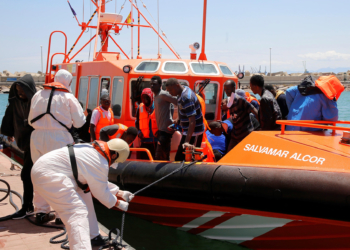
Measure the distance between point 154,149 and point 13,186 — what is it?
7.13 ft

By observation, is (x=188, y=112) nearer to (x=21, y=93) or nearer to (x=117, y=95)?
(x=117, y=95)

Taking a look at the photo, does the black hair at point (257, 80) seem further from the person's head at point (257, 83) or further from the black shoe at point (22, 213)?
the black shoe at point (22, 213)

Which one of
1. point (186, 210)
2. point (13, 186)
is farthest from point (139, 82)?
point (13, 186)

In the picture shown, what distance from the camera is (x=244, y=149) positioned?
13.3 ft

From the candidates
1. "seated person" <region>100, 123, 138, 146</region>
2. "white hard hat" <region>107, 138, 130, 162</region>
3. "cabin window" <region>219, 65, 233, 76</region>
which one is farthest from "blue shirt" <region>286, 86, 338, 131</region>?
"white hard hat" <region>107, 138, 130, 162</region>

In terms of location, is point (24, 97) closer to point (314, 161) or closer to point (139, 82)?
point (139, 82)

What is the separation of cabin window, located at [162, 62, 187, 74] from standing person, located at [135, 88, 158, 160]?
58cm

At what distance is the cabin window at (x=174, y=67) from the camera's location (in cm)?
554

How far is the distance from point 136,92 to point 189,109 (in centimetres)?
142

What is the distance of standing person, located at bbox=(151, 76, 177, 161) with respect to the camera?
15.7 ft

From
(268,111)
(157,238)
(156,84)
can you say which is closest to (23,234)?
(157,238)

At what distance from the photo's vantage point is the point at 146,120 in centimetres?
517

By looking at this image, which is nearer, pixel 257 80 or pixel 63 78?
pixel 63 78

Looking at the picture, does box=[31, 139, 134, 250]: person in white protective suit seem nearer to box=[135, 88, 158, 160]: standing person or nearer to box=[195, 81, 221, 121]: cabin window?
box=[135, 88, 158, 160]: standing person
